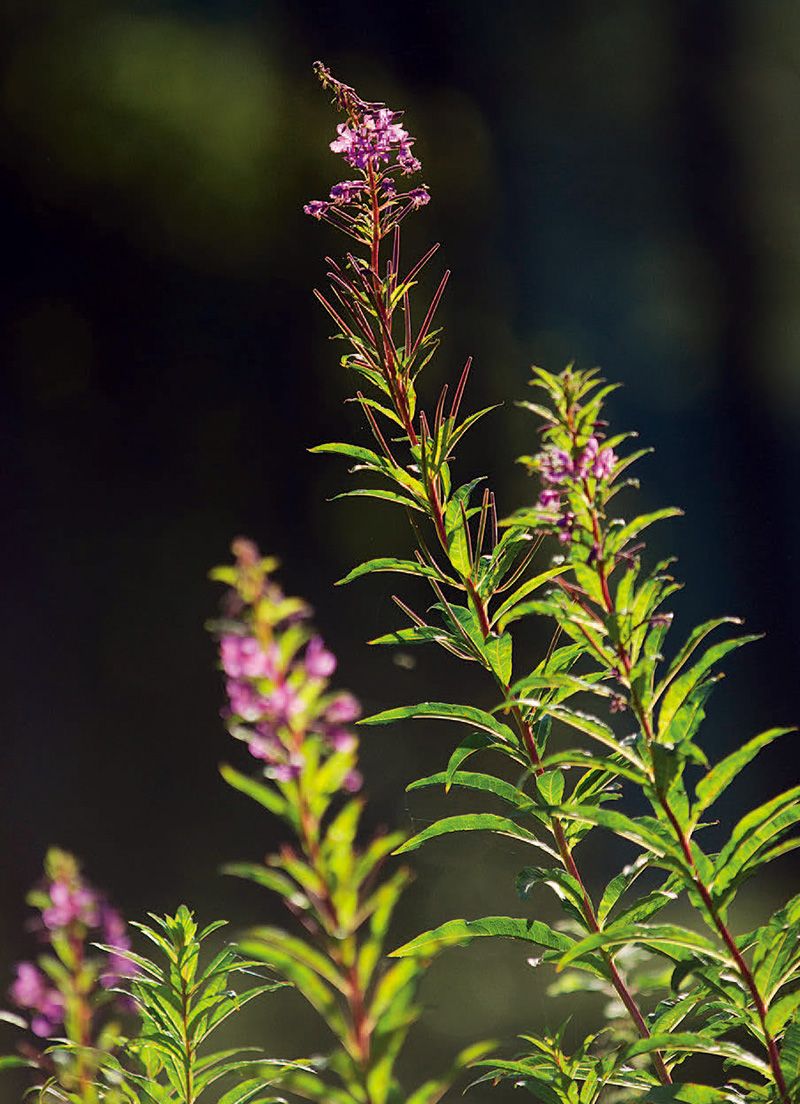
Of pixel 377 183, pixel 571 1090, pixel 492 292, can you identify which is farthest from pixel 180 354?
pixel 571 1090

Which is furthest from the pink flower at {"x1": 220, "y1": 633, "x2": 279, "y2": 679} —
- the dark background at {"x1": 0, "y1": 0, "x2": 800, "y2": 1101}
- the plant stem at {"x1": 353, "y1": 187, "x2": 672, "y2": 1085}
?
the dark background at {"x1": 0, "y1": 0, "x2": 800, "y2": 1101}

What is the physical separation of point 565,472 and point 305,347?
4.08 feet

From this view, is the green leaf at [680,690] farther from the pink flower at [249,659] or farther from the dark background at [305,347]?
the dark background at [305,347]

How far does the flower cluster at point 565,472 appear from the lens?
63 centimetres

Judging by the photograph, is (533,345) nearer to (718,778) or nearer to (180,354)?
(180,354)

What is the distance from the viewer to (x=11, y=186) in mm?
1702

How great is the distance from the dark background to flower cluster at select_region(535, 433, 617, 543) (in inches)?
44.1

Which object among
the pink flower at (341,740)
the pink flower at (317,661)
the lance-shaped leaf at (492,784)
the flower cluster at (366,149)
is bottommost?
the lance-shaped leaf at (492,784)

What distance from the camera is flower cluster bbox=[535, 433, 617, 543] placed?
63 cm

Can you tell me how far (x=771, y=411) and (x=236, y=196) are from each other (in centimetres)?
107

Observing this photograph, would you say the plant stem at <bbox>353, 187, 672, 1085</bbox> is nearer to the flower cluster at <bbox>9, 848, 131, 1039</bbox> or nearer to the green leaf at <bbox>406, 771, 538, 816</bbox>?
the green leaf at <bbox>406, 771, 538, 816</bbox>

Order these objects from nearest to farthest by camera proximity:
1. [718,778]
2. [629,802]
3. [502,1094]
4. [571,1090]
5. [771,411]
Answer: [718,778], [571,1090], [502,1094], [629,802], [771,411]

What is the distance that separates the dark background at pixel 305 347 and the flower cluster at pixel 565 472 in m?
1.12

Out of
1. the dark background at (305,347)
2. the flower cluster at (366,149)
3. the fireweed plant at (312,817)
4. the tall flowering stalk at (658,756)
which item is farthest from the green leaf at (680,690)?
the dark background at (305,347)
